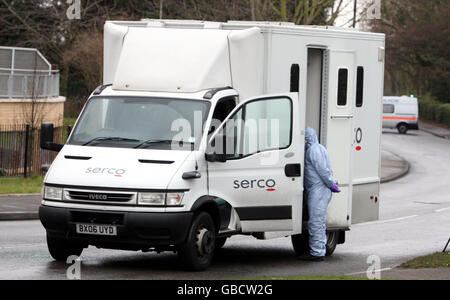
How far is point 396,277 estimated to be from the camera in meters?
10.8

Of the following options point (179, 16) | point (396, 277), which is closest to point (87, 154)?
point (396, 277)

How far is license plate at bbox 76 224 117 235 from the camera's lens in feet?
35.3

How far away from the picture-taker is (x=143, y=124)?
38.0 ft

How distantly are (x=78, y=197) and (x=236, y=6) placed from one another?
28.0 m

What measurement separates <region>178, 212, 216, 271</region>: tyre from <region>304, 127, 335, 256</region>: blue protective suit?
1.78 meters

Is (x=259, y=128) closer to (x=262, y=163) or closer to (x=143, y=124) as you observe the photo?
(x=262, y=163)

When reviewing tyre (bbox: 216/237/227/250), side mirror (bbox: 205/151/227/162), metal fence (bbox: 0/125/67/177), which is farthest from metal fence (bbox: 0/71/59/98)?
side mirror (bbox: 205/151/227/162)

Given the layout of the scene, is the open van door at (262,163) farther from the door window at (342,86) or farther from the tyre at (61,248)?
the tyre at (61,248)

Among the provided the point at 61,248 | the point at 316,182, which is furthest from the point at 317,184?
the point at 61,248

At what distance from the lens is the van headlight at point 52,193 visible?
1104 centimetres

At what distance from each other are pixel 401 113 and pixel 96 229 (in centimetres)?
5297

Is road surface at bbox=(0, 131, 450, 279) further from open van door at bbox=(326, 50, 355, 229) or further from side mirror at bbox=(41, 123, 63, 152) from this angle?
side mirror at bbox=(41, 123, 63, 152)

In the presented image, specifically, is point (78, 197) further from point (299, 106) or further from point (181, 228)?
point (299, 106)

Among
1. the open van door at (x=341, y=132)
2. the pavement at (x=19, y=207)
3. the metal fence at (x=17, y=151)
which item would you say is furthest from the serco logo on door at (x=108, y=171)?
the metal fence at (x=17, y=151)
